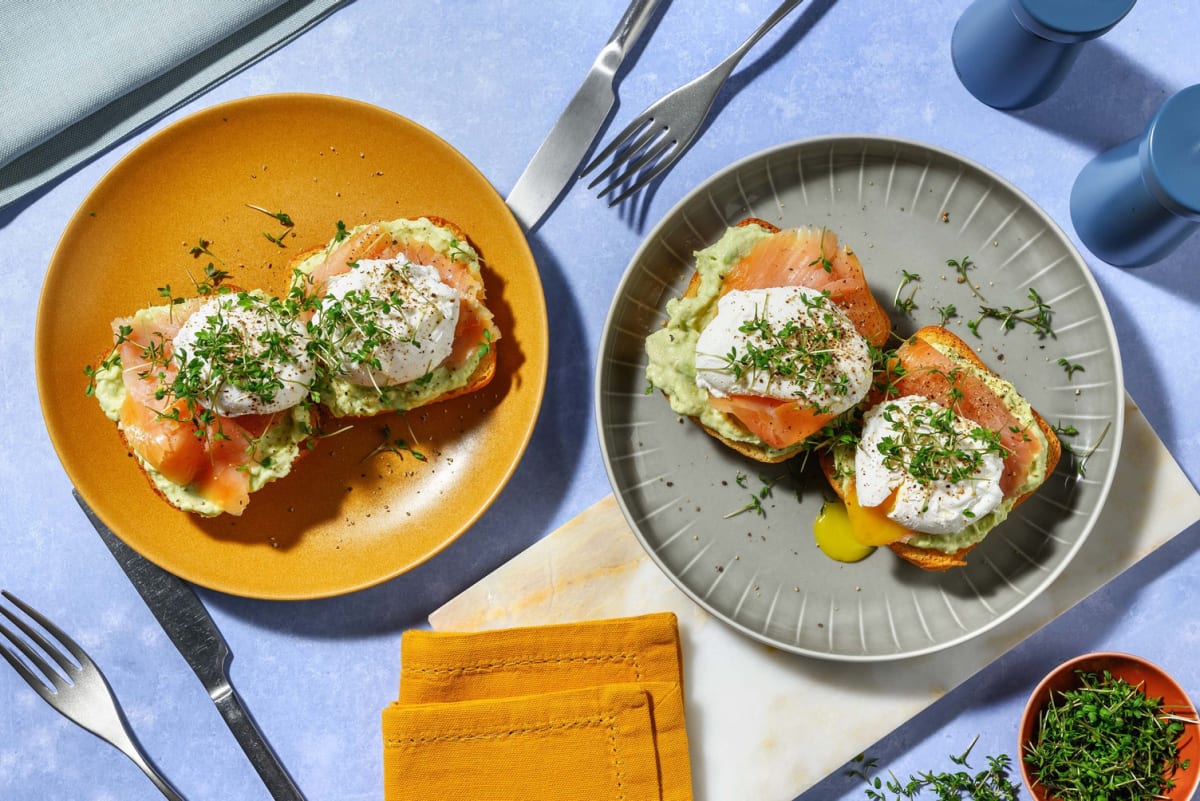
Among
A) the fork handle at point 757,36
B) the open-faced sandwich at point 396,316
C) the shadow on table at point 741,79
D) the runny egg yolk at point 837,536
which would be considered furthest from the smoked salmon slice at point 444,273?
the runny egg yolk at point 837,536

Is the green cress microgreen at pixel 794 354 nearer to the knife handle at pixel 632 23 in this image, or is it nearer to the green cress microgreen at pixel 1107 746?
the knife handle at pixel 632 23

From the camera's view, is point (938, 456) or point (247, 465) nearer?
point (938, 456)

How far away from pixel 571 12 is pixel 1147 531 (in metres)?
2.82

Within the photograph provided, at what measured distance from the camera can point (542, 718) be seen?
3234mm

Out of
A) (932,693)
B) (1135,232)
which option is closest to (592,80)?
(1135,232)

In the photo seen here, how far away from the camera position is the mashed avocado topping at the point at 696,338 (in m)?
2.98

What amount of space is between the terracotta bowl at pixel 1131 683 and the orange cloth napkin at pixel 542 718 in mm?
1202

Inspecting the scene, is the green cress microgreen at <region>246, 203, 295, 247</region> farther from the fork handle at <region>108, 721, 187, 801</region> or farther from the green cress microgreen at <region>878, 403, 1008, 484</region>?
the green cress microgreen at <region>878, 403, 1008, 484</region>

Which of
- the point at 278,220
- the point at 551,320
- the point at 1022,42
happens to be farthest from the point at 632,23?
the point at 278,220

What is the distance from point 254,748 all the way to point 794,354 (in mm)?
2439

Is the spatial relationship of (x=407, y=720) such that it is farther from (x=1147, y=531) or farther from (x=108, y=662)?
(x=1147, y=531)

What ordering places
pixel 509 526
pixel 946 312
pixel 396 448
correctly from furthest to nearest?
1. pixel 509 526
2. pixel 396 448
3. pixel 946 312

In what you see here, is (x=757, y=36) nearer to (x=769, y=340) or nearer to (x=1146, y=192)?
(x=769, y=340)

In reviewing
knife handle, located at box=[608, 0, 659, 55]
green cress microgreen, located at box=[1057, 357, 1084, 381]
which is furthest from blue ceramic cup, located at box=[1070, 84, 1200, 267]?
knife handle, located at box=[608, 0, 659, 55]
